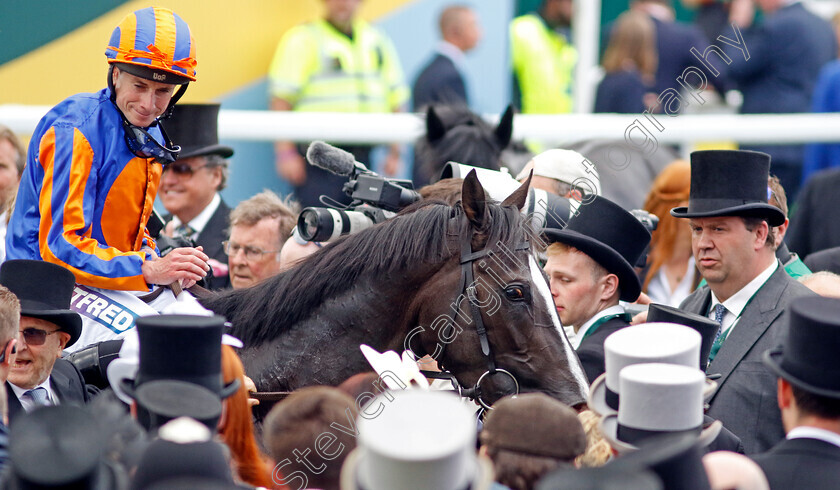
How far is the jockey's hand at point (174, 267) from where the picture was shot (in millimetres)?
4098

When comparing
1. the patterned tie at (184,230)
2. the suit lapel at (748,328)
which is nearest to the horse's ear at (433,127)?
the patterned tie at (184,230)

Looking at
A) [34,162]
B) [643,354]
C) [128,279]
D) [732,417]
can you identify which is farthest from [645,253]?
[34,162]

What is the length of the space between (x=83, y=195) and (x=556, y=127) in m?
5.13

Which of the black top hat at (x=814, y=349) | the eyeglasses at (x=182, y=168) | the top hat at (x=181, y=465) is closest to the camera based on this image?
the top hat at (x=181, y=465)

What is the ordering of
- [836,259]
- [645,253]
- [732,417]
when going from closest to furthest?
1. [732,417]
2. [645,253]
3. [836,259]

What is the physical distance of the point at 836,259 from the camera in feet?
19.5

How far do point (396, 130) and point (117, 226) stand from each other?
413 cm

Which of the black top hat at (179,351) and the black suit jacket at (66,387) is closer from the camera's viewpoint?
the black top hat at (179,351)

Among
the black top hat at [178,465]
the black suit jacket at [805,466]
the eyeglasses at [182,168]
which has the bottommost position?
the eyeglasses at [182,168]

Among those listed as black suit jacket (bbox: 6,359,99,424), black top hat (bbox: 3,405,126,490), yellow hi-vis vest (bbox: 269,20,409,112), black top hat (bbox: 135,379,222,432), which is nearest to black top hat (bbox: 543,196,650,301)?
black suit jacket (bbox: 6,359,99,424)

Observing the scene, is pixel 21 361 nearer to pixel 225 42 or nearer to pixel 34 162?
pixel 34 162

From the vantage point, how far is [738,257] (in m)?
4.83

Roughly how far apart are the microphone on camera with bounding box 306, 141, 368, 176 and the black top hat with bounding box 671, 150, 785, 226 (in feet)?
5.28

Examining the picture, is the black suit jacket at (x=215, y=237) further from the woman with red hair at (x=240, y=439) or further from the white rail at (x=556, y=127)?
the woman with red hair at (x=240, y=439)
